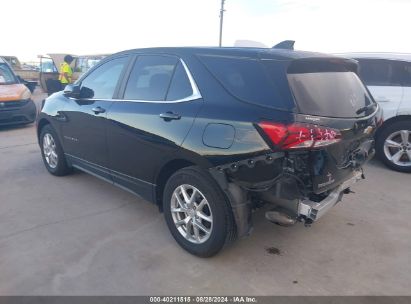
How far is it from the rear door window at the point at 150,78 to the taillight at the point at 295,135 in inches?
46.1

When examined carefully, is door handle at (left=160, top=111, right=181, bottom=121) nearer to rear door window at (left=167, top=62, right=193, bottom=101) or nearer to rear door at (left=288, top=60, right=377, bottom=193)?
rear door window at (left=167, top=62, right=193, bottom=101)

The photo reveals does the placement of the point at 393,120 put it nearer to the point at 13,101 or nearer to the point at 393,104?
the point at 393,104

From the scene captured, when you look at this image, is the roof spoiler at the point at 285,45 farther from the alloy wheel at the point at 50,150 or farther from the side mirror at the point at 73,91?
the alloy wheel at the point at 50,150

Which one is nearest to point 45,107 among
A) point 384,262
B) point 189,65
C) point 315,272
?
point 189,65

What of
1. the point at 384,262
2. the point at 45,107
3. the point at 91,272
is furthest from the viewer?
the point at 45,107

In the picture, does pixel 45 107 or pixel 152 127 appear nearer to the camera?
pixel 152 127

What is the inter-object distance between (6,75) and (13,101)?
1220mm

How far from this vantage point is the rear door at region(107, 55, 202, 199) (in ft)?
9.76

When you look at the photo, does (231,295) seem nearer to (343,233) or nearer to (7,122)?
(343,233)

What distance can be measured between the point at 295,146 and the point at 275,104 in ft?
1.12

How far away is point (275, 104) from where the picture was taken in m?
2.50

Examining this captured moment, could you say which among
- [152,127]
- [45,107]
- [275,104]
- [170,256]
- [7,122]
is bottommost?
[7,122]

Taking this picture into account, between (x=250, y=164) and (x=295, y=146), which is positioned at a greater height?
(x=295, y=146)

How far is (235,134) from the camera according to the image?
257 cm
